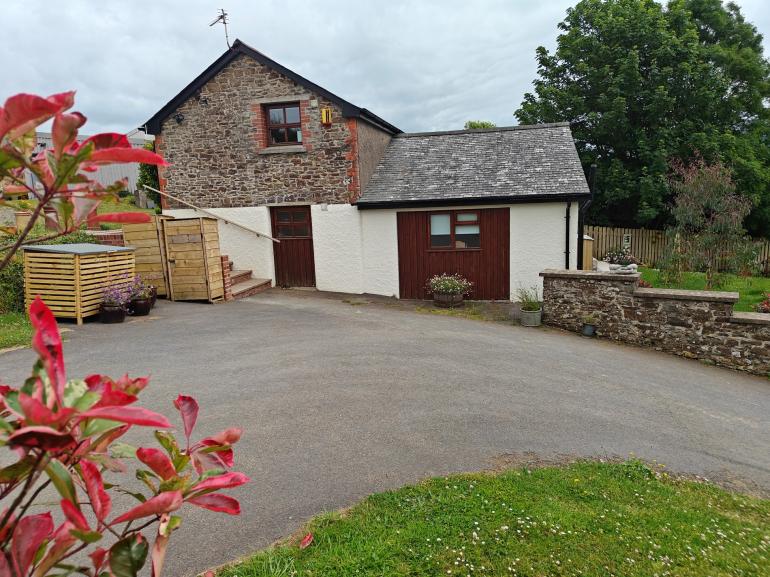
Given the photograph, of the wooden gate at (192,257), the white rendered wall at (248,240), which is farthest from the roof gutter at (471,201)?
the wooden gate at (192,257)

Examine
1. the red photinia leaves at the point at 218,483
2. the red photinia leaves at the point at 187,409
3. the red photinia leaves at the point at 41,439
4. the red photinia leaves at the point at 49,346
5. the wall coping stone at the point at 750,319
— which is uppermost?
the red photinia leaves at the point at 49,346

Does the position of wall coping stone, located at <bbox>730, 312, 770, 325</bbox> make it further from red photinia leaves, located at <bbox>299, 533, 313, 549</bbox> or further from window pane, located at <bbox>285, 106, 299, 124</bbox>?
window pane, located at <bbox>285, 106, 299, 124</bbox>

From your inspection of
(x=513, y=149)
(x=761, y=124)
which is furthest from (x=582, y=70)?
(x=513, y=149)

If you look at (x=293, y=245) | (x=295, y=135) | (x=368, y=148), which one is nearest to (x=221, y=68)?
(x=295, y=135)

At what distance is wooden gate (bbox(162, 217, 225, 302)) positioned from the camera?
12.1 metres

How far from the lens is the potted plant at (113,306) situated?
10.0 meters

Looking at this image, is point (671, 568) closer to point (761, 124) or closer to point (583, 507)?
point (583, 507)

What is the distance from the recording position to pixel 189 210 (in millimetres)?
15555

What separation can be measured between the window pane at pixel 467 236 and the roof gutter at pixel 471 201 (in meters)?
0.66

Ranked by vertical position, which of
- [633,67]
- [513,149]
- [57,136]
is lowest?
[57,136]

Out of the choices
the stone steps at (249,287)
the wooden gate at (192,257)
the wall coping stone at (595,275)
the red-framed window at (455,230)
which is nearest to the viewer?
the wall coping stone at (595,275)

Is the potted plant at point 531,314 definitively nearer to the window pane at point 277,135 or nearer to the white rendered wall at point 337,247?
the white rendered wall at point 337,247

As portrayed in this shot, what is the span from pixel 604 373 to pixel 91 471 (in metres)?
8.23

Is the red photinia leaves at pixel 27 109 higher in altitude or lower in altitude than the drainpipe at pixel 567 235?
higher
